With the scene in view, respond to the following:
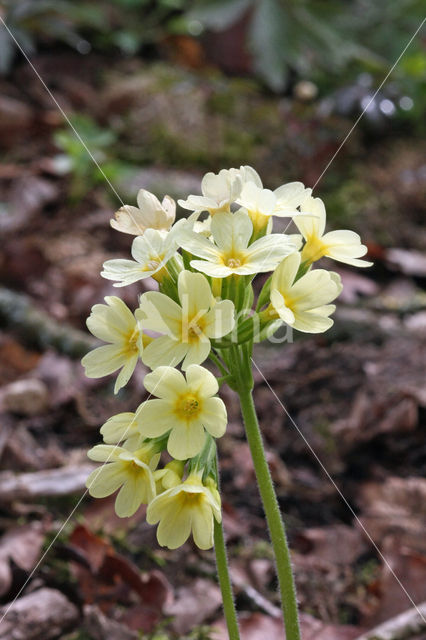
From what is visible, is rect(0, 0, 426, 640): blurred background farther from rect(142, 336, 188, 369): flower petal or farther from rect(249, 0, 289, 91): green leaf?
rect(142, 336, 188, 369): flower petal

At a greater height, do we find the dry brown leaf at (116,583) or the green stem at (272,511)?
the green stem at (272,511)

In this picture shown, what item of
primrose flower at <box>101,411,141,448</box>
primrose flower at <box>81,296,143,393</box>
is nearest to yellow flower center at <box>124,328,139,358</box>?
primrose flower at <box>81,296,143,393</box>

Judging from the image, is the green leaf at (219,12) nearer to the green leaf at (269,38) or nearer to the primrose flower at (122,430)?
the green leaf at (269,38)

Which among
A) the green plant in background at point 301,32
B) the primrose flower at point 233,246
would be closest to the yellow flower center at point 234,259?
the primrose flower at point 233,246

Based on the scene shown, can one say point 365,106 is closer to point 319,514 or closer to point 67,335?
point 67,335

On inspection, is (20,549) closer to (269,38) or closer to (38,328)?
(38,328)

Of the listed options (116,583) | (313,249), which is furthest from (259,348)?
(313,249)
